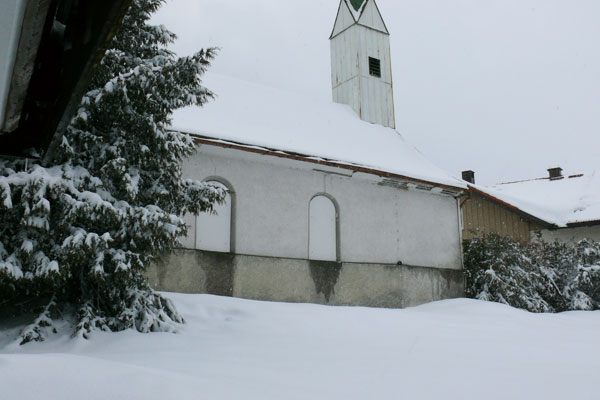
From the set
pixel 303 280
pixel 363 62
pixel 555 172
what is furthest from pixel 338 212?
pixel 555 172

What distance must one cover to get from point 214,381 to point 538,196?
88.1 ft

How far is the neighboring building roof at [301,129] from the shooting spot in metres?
12.6

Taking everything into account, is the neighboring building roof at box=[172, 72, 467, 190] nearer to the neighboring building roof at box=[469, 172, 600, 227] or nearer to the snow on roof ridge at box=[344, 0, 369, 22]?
the snow on roof ridge at box=[344, 0, 369, 22]

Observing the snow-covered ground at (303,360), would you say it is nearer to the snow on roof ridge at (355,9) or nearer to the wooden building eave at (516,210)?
the snow on roof ridge at (355,9)

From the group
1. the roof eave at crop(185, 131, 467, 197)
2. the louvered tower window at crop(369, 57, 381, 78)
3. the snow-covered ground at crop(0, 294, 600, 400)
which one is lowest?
the snow-covered ground at crop(0, 294, 600, 400)

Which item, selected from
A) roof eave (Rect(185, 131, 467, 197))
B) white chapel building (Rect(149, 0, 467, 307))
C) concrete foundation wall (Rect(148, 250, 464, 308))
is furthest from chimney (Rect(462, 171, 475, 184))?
concrete foundation wall (Rect(148, 250, 464, 308))

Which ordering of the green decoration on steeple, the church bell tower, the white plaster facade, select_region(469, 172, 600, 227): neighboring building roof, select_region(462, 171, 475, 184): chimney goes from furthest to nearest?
select_region(462, 171, 475, 184): chimney < select_region(469, 172, 600, 227): neighboring building roof < the green decoration on steeple < the church bell tower < the white plaster facade

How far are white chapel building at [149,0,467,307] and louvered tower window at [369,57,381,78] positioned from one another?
10.7ft

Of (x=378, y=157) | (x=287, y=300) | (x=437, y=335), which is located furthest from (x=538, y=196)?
(x=437, y=335)

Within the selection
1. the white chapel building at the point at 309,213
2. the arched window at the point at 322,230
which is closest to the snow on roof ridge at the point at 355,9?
the white chapel building at the point at 309,213

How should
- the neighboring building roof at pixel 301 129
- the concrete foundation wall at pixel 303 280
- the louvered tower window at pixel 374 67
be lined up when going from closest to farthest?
the concrete foundation wall at pixel 303 280, the neighboring building roof at pixel 301 129, the louvered tower window at pixel 374 67

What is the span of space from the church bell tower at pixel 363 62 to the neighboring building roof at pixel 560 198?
25.5ft

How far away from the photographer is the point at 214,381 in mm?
4562

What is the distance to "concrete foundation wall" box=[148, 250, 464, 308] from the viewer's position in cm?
1073
